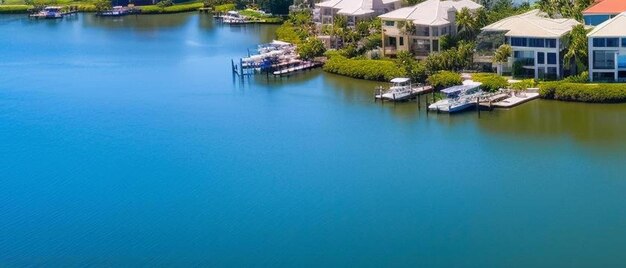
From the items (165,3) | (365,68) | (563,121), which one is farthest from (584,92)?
(165,3)

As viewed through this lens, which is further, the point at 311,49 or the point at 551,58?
the point at 311,49

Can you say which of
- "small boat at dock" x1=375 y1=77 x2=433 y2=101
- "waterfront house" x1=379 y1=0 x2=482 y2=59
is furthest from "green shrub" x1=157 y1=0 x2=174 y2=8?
"small boat at dock" x1=375 y1=77 x2=433 y2=101

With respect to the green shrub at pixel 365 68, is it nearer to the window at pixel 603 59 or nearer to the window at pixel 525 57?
the window at pixel 525 57

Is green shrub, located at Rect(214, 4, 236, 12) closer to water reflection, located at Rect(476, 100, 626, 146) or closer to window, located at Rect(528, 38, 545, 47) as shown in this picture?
window, located at Rect(528, 38, 545, 47)

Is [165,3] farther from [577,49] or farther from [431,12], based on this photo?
[577,49]

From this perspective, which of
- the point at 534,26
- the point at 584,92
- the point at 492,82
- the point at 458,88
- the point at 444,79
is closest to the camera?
the point at 584,92

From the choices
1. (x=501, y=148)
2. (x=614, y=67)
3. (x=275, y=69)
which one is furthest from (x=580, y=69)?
(x=275, y=69)
